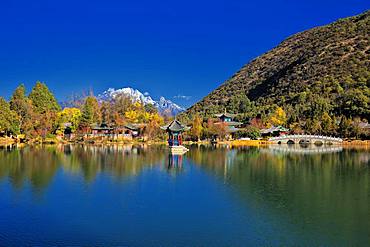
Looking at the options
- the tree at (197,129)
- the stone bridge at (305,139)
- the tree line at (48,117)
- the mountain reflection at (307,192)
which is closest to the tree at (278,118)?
the stone bridge at (305,139)

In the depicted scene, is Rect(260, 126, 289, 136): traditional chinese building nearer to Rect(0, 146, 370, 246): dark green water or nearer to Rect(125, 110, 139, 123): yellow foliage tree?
Rect(125, 110, 139, 123): yellow foliage tree

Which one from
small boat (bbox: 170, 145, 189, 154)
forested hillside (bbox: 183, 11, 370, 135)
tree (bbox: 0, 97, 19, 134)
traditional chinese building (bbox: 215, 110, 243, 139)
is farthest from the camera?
forested hillside (bbox: 183, 11, 370, 135)

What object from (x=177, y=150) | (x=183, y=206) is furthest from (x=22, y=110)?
(x=183, y=206)

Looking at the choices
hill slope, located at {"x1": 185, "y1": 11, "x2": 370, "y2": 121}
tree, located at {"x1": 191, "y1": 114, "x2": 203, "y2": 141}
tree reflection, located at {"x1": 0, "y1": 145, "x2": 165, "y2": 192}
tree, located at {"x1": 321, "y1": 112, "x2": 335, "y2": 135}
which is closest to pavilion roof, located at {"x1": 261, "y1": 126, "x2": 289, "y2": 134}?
hill slope, located at {"x1": 185, "y1": 11, "x2": 370, "y2": 121}

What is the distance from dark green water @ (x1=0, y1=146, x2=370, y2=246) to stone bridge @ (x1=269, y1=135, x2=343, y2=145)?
29832 millimetres

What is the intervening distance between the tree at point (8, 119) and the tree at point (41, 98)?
7.96 meters

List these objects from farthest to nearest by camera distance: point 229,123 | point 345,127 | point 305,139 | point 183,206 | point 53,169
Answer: point 229,123, point 305,139, point 345,127, point 53,169, point 183,206

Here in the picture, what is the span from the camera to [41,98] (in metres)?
65.6

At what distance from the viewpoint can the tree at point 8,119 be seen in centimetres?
5259

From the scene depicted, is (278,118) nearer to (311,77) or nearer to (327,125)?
(327,125)

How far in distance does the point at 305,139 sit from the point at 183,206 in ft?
152

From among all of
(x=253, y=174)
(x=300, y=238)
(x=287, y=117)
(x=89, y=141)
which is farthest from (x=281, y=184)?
(x=287, y=117)

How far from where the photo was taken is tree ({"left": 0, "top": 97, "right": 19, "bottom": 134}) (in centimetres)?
5259

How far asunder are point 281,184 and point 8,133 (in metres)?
45.8
